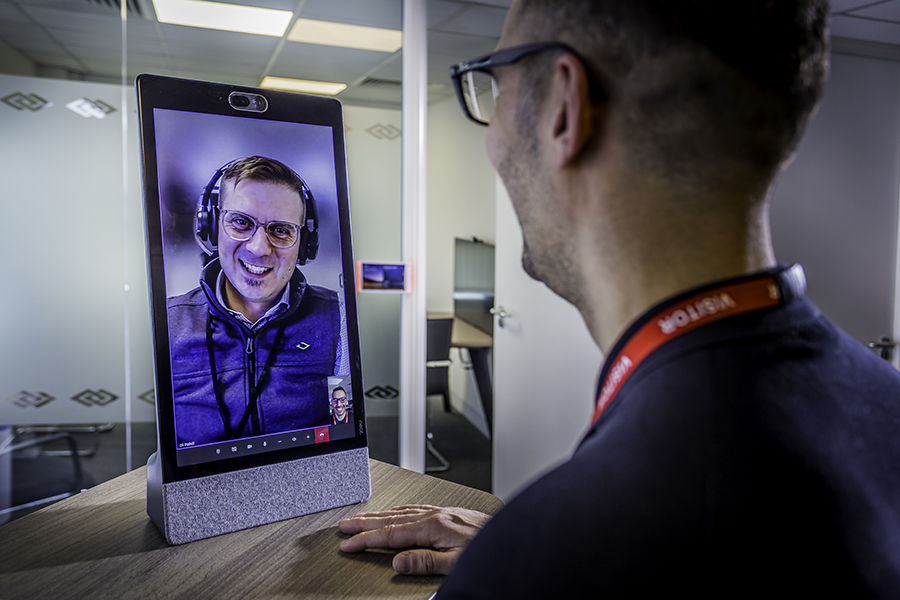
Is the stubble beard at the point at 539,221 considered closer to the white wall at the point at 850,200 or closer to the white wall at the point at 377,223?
the white wall at the point at 377,223

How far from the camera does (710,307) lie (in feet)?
1.16

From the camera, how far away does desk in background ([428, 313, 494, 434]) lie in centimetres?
276

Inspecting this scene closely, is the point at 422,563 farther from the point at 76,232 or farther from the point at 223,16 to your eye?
the point at 223,16

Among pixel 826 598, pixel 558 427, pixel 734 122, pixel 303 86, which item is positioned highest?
pixel 303 86

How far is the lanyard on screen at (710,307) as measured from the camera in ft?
1.15

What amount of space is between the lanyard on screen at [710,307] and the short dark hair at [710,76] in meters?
0.08

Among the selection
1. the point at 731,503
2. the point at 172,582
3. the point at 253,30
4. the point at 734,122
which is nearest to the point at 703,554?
the point at 731,503

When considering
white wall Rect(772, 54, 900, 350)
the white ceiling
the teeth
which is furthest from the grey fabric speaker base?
white wall Rect(772, 54, 900, 350)

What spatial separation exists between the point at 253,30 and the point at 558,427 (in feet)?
Answer: 6.32

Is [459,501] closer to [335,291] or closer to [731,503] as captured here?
[335,291]

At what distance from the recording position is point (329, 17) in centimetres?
225

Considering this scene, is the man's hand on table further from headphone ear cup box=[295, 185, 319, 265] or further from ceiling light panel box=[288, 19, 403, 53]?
ceiling light panel box=[288, 19, 403, 53]

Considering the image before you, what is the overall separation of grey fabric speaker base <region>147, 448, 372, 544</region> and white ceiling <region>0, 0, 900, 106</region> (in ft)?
5.81

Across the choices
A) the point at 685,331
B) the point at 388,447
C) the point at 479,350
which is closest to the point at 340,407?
the point at 685,331
